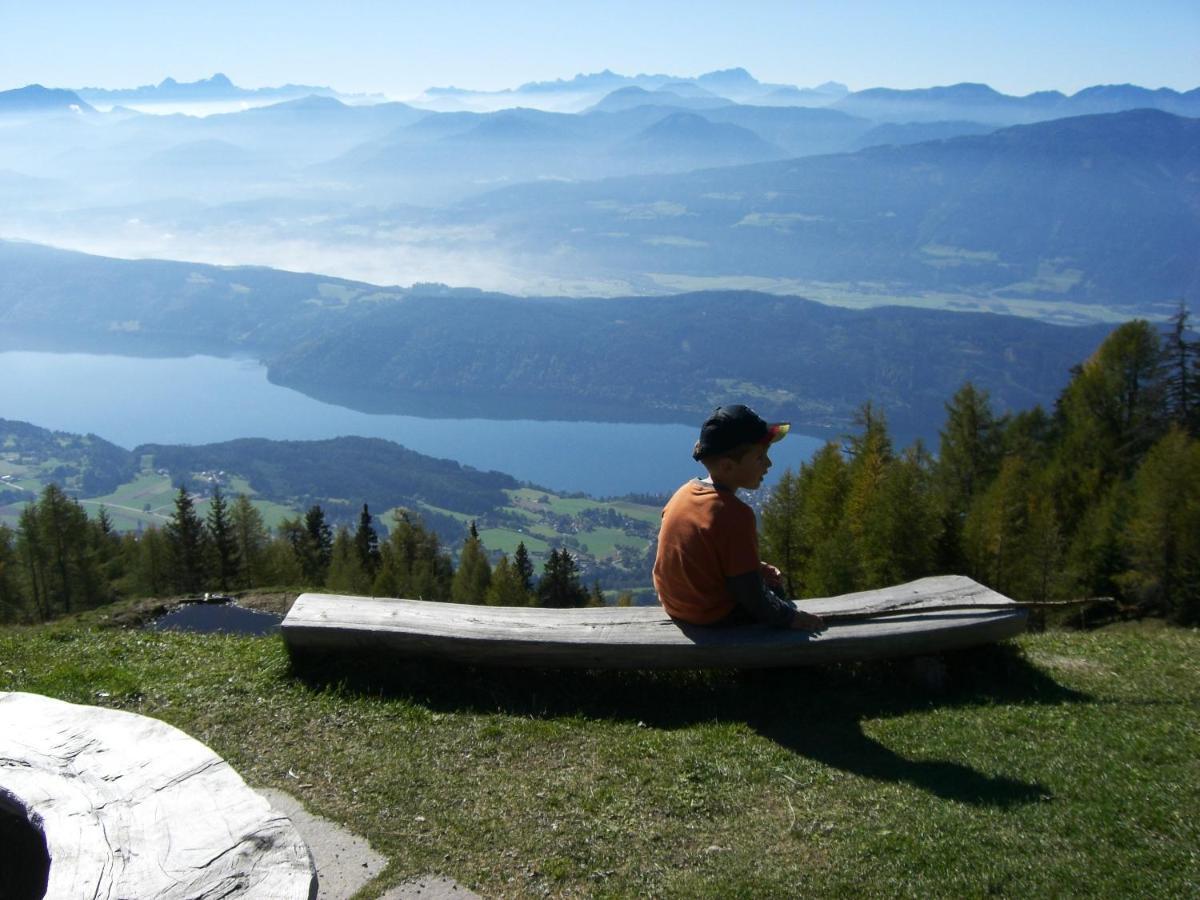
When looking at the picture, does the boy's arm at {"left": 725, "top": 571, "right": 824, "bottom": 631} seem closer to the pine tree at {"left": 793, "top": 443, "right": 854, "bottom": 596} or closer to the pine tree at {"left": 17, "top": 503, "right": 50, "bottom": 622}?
the pine tree at {"left": 793, "top": 443, "right": 854, "bottom": 596}

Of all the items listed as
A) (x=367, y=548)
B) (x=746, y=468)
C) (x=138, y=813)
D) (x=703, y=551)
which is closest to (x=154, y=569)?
(x=367, y=548)

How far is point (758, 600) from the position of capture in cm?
881

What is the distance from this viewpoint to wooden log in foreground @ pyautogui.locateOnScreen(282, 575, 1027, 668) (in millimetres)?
8961

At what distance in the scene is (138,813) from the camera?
5.02m

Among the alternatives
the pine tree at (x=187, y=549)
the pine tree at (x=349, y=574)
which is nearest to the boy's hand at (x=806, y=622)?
the pine tree at (x=187, y=549)

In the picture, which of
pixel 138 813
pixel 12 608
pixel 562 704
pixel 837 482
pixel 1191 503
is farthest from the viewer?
pixel 12 608

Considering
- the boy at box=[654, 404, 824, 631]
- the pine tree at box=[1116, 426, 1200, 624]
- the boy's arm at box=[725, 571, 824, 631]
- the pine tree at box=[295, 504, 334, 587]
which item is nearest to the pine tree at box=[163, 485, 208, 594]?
the pine tree at box=[295, 504, 334, 587]

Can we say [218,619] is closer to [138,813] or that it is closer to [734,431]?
[734,431]

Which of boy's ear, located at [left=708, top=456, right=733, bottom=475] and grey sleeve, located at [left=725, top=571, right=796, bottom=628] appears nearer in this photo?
boy's ear, located at [left=708, top=456, right=733, bottom=475]

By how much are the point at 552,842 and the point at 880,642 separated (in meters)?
4.21

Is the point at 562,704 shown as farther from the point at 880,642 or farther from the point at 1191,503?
the point at 1191,503

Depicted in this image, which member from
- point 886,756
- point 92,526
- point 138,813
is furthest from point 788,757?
point 92,526

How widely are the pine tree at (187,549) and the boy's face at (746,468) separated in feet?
149

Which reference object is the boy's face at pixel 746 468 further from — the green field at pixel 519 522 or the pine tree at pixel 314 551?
the green field at pixel 519 522
